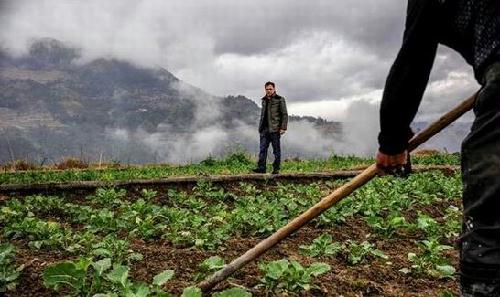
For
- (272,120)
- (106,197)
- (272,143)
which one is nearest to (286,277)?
(106,197)

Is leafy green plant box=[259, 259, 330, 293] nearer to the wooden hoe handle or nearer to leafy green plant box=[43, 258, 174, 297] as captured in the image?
the wooden hoe handle

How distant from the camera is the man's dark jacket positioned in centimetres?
1555

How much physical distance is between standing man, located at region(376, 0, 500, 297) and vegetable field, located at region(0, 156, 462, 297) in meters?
1.09

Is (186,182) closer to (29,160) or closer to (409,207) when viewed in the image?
(409,207)

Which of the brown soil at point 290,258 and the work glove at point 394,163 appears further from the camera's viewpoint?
the brown soil at point 290,258

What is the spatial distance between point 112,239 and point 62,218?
3.48m

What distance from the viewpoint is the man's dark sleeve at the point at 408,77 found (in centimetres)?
261

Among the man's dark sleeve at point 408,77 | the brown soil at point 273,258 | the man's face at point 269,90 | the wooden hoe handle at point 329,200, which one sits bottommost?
the brown soil at point 273,258

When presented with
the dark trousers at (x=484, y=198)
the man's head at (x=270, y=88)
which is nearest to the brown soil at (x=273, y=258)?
the dark trousers at (x=484, y=198)

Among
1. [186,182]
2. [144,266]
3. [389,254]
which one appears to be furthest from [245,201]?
[144,266]

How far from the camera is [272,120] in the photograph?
15.6 m

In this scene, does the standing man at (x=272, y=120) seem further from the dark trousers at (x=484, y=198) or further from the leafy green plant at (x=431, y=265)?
the dark trousers at (x=484, y=198)

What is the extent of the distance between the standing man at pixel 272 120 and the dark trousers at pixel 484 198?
1315 centimetres

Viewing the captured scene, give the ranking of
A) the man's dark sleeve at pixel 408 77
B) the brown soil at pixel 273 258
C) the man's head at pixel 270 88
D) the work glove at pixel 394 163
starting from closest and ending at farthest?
the man's dark sleeve at pixel 408 77
the work glove at pixel 394 163
the brown soil at pixel 273 258
the man's head at pixel 270 88
